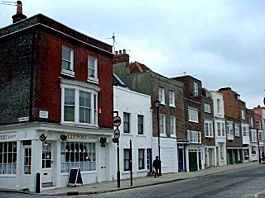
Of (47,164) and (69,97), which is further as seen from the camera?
(69,97)

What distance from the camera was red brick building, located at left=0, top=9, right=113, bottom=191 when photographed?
21906 millimetres

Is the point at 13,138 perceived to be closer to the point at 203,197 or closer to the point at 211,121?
the point at 203,197

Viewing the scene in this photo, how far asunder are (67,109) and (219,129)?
33757 millimetres

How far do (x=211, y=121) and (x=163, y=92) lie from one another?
16.5 meters

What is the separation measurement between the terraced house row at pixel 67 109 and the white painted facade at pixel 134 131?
76 millimetres

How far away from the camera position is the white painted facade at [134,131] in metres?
29.4

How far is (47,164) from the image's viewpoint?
73.4 feet

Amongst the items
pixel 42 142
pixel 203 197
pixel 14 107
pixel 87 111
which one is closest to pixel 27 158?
pixel 42 142

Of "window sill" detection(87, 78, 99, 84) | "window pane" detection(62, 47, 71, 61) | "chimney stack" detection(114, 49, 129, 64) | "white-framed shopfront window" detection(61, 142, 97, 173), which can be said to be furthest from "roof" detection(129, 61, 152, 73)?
"window pane" detection(62, 47, 71, 61)

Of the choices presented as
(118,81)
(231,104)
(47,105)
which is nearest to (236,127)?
(231,104)

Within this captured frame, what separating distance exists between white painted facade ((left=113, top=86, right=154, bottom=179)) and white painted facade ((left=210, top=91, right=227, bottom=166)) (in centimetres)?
2129

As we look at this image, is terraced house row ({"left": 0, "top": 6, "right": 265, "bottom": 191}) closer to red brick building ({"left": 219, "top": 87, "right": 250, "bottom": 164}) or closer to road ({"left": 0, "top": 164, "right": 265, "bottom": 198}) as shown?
road ({"left": 0, "top": 164, "right": 265, "bottom": 198})

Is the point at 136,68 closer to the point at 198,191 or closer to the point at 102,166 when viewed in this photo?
the point at 102,166

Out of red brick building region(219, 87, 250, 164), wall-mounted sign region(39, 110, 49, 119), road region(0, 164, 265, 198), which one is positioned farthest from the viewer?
red brick building region(219, 87, 250, 164)
